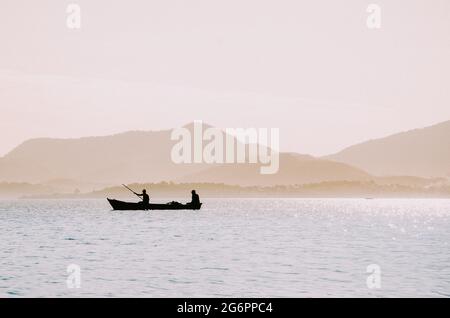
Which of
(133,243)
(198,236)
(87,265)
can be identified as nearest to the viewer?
(87,265)

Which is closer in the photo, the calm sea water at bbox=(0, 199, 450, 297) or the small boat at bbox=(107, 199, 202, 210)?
the calm sea water at bbox=(0, 199, 450, 297)

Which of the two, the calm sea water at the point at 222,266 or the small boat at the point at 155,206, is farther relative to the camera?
the small boat at the point at 155,206

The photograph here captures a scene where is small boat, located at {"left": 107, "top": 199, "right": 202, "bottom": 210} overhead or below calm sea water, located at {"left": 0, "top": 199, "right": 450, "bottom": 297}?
overhead

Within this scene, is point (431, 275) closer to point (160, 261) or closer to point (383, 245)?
point (160, 261)

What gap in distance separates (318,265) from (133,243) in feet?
71.0

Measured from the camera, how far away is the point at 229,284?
31.8 m

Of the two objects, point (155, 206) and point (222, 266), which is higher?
point (155, 206)

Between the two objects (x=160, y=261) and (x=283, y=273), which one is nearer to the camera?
(x=283, y=273)

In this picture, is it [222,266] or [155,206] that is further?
[155,206]

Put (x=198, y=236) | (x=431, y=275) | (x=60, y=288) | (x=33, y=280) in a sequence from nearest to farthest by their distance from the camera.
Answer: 1. (x=60, y=288)
2. (x=33, y=280)
3. (x=431, y=275)
4. (x=198, y=236)

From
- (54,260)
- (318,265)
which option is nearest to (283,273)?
(318,265)

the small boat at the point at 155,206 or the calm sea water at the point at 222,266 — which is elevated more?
the small boat at the point at 155,206
